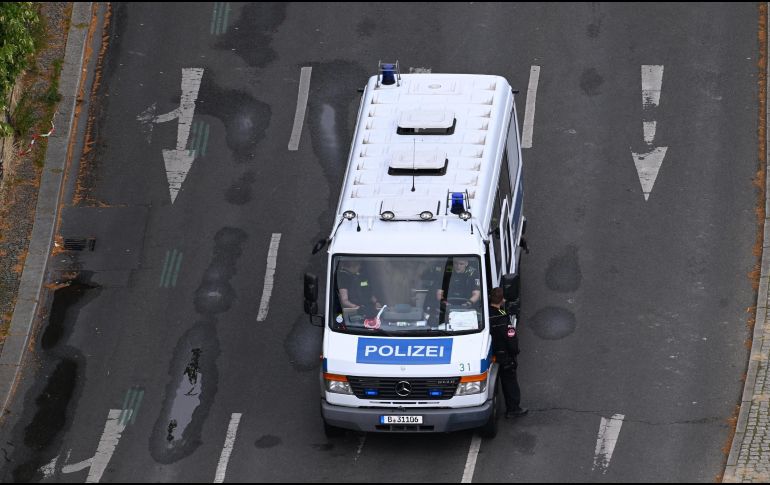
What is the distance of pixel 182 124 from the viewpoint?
28188mm

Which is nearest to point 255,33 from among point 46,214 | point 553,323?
point 46,214

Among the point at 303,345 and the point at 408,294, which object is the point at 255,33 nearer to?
the point at 303,345

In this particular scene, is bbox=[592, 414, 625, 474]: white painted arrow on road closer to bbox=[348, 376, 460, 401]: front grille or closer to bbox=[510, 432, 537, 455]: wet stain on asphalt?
bbox=[510, 432, 537, 455]: wet stain on asphalt

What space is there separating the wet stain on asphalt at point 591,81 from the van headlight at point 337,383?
10.6 meters

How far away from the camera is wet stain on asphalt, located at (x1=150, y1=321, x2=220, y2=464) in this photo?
21219mm

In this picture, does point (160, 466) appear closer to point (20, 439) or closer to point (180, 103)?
point (20, 439)

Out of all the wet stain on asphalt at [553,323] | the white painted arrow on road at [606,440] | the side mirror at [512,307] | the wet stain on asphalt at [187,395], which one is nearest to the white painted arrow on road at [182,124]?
the wet stain on asphalt at [187,395]

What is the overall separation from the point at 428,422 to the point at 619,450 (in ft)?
8.69

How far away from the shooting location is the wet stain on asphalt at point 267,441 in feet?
69.2

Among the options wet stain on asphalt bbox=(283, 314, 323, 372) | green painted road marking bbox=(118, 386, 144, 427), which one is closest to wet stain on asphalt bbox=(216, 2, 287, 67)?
wet stain on asphalt bbox=(283, 314, 323, 372)

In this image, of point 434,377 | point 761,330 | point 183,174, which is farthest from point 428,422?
point 183,174

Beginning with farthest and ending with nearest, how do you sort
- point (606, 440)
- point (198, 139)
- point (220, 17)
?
point (220, 17)
point (198, 139)
point (606, 440)

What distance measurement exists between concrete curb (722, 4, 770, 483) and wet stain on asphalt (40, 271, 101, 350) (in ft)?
33.1

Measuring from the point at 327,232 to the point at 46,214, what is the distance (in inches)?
190
